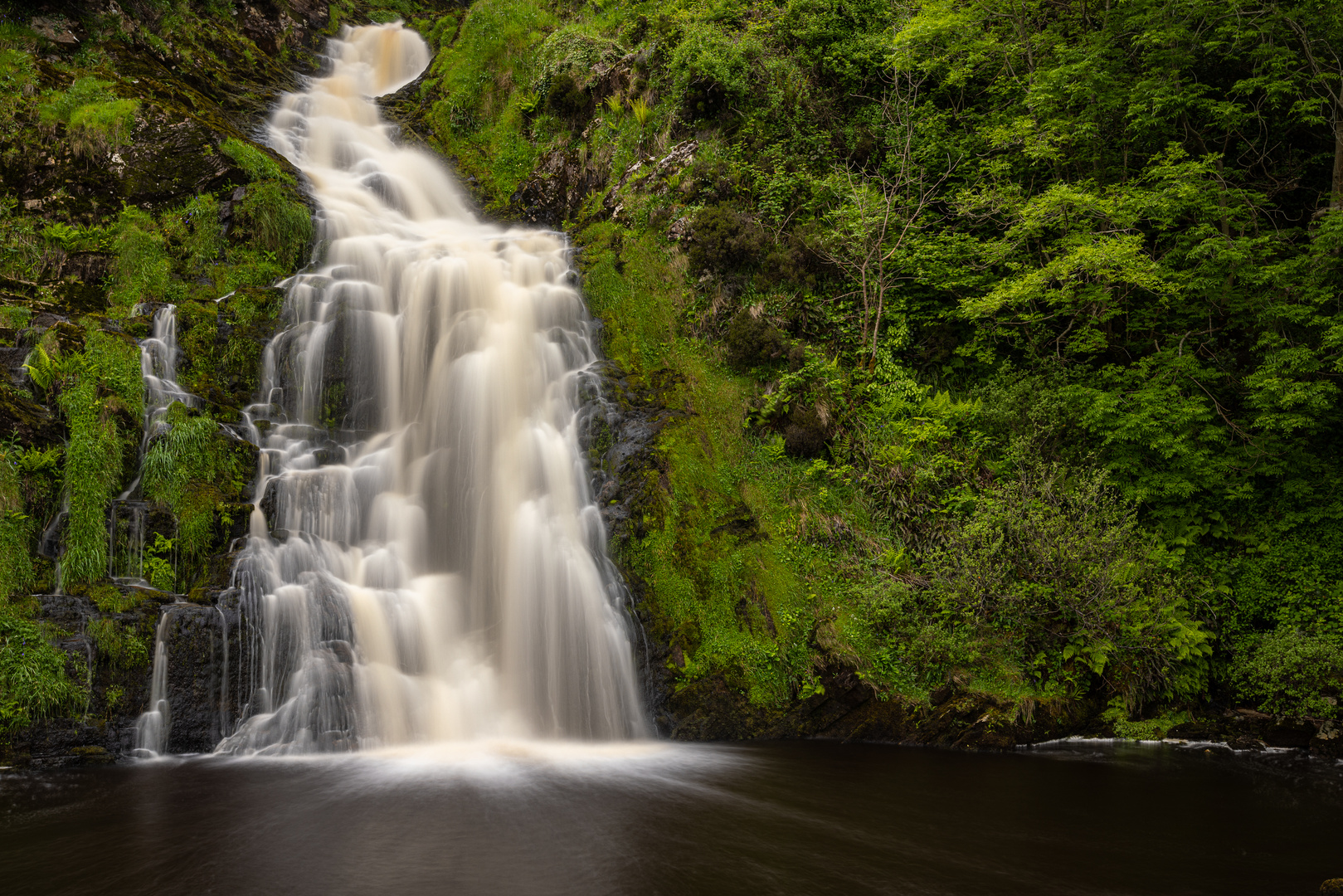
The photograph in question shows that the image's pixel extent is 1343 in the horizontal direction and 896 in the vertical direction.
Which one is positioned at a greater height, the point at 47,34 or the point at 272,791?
the point at 47,34

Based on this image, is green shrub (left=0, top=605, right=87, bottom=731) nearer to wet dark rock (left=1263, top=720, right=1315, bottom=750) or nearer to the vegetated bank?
the vegetated bank

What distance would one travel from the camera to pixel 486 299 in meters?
14.5

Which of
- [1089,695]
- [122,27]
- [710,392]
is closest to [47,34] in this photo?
[122,27]

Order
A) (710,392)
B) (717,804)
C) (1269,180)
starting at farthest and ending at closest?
(710,392)
(1269,180)
(717,804)

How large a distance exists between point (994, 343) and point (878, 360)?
2.61m

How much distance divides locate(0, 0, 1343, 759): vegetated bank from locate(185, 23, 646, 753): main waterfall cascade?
65cm

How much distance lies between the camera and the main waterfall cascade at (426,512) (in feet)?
31.6

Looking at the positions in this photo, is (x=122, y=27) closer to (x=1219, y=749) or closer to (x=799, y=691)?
(x=799, y=691)

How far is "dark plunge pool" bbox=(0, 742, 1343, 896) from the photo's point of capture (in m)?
5.70

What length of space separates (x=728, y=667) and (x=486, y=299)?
28.9 feet

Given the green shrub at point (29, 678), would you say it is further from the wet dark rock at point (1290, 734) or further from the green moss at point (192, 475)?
the wet dark rock at point (1290, 734)

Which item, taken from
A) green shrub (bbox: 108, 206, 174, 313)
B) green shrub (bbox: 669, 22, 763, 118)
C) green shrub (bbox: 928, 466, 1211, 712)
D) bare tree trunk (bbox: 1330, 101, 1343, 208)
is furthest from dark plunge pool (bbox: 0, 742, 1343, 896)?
green shrub (bbox: 669, 22, 763, 118)

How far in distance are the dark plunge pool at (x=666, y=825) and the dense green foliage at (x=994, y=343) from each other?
6.63 ft

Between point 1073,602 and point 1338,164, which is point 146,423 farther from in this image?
point 1338,164
